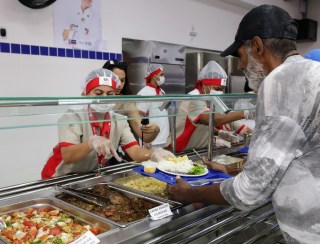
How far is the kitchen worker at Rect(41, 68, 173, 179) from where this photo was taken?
1.95 m

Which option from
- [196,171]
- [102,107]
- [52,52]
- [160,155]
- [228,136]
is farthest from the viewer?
[52,52]

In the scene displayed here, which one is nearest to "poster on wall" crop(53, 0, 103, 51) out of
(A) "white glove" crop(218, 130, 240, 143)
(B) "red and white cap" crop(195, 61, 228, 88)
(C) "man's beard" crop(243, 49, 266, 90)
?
(B) "red and white cap" crop(195, 61, 228, 88)

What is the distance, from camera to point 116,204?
5.18 ft

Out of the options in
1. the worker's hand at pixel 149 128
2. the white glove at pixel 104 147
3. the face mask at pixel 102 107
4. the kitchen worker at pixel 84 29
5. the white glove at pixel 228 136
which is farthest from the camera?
the kitchen worker at pixel 84 29

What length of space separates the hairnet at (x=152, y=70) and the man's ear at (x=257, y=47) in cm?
339

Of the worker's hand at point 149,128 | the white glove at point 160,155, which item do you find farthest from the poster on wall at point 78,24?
the white glove at point 160,155

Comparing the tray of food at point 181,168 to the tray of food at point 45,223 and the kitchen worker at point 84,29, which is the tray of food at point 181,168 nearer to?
the tray of food at point 45,223

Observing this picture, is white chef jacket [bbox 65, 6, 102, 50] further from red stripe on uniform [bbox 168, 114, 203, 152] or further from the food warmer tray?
the food warmer tray

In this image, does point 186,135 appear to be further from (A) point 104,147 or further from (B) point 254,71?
(B) point 254,71

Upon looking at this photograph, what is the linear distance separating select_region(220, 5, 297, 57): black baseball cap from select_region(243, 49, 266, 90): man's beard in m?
0.08

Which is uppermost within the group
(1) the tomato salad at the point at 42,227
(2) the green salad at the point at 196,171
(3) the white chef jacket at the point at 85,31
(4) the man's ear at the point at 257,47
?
(3) the white chef jacket at the point at 85,31

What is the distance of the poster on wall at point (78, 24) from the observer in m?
4.04

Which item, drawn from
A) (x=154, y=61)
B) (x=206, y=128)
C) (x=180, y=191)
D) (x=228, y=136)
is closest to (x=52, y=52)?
(x=154, y=61)

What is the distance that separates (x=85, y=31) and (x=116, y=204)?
130 inches
